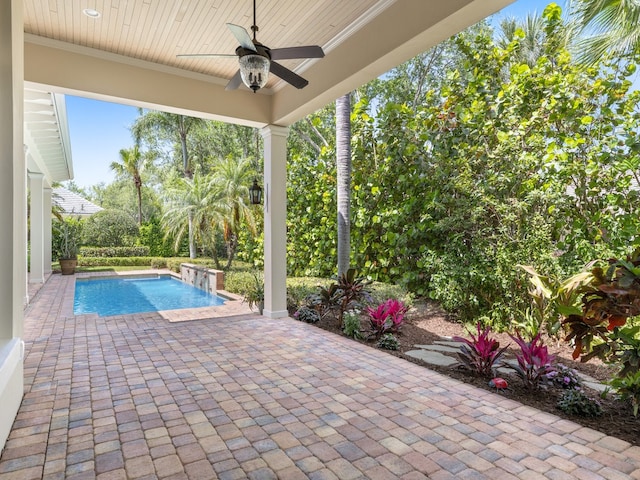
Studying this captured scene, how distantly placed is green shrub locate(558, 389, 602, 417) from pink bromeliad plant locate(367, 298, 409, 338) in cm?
226

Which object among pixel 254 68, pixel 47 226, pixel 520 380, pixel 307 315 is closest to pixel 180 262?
pixel 47 226

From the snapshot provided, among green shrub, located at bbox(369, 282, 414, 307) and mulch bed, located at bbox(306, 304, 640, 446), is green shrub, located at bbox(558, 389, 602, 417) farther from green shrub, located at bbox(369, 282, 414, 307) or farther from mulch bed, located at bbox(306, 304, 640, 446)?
green shrub, located at bbox(369, 282, 414, 307)

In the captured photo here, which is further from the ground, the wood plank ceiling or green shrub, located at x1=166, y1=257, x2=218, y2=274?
the wood plank ceiling

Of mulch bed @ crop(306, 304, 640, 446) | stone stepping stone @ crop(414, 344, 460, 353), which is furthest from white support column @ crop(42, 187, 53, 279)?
stone stepping stone @ crop(414, 344, 460, 353)

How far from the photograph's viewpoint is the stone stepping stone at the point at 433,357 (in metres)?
4.16

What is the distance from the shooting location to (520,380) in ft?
11.9

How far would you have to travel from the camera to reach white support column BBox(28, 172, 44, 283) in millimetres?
10273

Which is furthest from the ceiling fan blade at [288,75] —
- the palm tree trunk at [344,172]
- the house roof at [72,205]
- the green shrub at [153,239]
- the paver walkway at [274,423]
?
the house roof at [72,205]

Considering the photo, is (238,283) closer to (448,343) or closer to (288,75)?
(448,343)

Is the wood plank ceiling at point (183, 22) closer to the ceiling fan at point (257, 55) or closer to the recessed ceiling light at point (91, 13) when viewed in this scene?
the recessed ceiling light at point (91, 13)

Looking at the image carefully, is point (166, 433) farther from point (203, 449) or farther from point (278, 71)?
point (278, 71)

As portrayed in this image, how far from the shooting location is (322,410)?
3.04 meters

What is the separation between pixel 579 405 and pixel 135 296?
10200mm

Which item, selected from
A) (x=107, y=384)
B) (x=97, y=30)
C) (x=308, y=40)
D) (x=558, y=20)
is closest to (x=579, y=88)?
(x=558, y=20)
